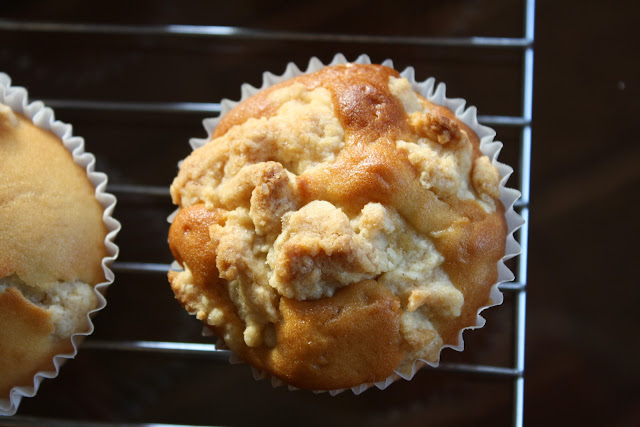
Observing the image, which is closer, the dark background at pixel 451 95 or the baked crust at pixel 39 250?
the baked crust at pixel 39 250

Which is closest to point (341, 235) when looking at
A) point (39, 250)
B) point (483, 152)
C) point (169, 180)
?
point (483, 152)

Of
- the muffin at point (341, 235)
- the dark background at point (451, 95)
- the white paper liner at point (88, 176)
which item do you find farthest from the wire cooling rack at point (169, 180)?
the muffin at point (341, 235)

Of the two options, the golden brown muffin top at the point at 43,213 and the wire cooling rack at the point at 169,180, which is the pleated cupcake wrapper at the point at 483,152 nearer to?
the wire cooling rack at the point at 169,180

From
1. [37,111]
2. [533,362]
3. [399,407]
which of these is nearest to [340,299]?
[399,407]

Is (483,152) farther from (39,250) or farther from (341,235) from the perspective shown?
(39,250)

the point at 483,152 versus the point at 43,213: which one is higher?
the point at 483,152

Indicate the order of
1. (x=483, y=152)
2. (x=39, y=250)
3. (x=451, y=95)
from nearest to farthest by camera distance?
(x=39, y=250), (x=483, y=152), (x=451, y=95)

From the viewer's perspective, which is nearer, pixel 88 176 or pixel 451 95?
pixel 88 176

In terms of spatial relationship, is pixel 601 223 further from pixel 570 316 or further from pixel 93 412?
pixel 93 412
